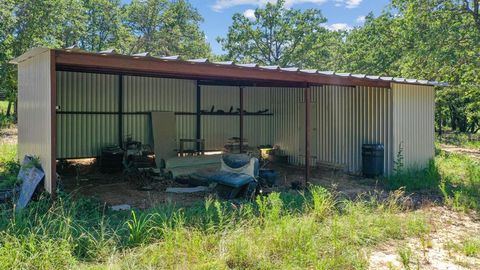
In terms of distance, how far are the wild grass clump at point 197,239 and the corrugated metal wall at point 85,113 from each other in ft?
16.0

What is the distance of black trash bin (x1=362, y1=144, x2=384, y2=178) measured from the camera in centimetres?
883

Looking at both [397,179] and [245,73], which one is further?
[397,179]

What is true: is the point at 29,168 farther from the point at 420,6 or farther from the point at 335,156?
the point at 420,6

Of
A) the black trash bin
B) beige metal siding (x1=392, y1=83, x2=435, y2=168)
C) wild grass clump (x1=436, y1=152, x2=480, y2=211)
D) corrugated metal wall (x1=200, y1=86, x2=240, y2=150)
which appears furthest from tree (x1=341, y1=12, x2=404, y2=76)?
the black trash bin

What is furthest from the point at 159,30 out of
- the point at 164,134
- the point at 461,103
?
the point at 461,103

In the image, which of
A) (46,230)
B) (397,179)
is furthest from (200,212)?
(397,179)

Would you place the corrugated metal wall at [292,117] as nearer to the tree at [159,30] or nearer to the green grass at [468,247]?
the green grass at [468,247]

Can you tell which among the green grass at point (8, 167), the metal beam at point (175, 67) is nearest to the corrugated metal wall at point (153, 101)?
the green grass at point (8, 167)

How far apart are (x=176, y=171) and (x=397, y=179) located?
4821 millimetres

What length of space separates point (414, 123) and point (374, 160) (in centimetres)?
169

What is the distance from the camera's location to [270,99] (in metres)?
12.5

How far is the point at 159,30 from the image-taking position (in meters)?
28.2

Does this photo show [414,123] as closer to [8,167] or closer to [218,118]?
[218,118]

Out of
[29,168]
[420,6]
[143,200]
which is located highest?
[420,6]
